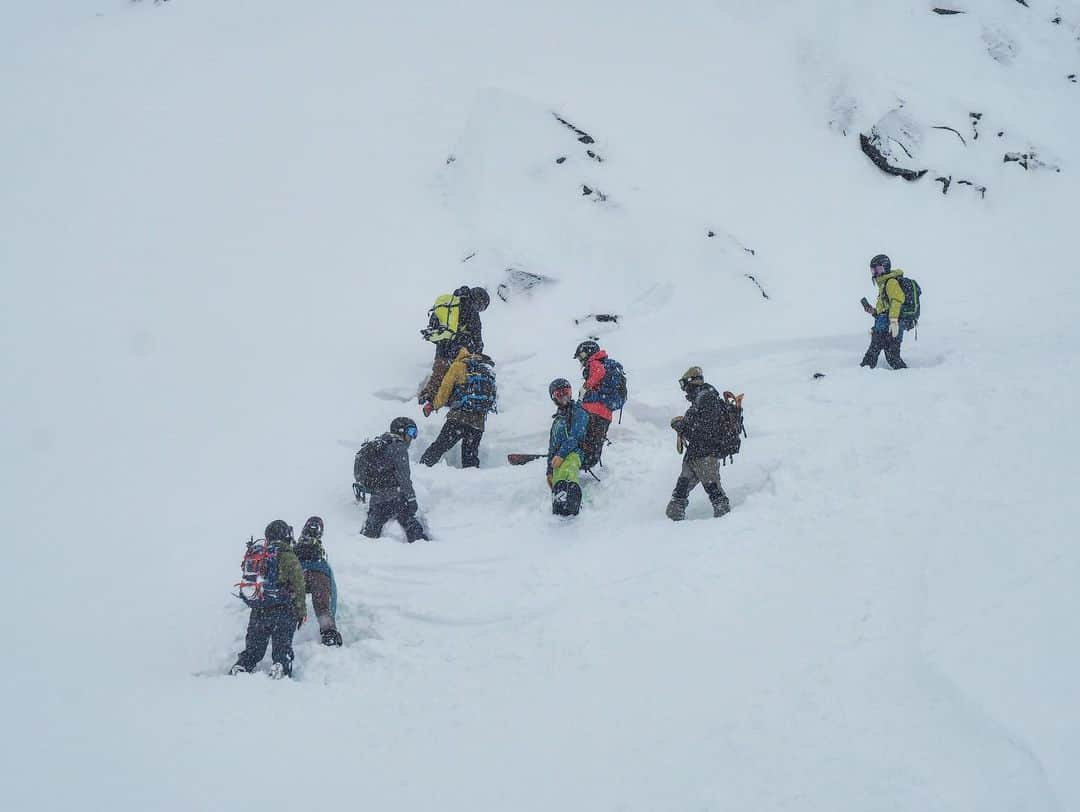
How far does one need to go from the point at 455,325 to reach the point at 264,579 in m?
5.13

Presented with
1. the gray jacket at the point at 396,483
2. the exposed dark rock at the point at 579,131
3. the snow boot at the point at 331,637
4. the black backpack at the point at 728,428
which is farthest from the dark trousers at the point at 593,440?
the exposed dark rock at the point at 579,131

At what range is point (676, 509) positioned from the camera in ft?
25.5

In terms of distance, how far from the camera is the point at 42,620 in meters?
6.94

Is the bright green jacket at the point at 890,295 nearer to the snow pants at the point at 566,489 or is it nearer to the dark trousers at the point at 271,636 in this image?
the snow pants at the point at 566,489

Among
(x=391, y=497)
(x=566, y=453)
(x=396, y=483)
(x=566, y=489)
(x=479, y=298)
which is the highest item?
(x=479, y=298)

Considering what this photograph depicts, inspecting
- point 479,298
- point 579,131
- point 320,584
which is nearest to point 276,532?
point 320,584

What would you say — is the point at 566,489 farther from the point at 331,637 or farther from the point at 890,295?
the point at 890,295

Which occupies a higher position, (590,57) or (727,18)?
(727,18)

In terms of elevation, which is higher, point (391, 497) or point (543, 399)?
point (543, 399)

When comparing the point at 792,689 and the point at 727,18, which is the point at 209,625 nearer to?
the point at 792,689

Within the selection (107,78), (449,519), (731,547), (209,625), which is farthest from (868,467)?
(107,78)

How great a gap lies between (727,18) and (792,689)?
68.5ft

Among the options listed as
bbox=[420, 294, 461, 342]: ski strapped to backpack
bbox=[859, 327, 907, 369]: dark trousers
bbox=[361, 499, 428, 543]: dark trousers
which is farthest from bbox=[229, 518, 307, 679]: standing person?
bbox=[859, 327, 907, 369]: dark trousers

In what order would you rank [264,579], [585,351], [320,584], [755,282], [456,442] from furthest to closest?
[755,282] → [456,442] → [585,351] → [320,584] → [264,579]
